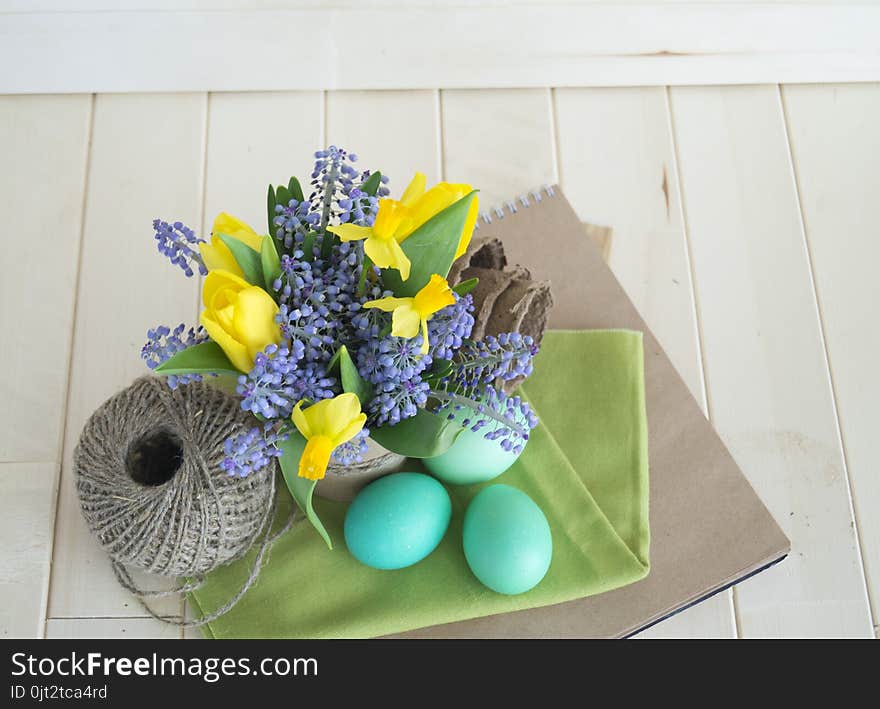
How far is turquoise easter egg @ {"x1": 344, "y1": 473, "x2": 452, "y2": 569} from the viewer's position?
716mm

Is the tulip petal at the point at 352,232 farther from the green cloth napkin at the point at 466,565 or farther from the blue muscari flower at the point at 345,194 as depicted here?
the green cloth napkin at the point at 466,565

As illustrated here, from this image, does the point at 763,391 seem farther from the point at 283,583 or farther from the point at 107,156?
the point at 107,156

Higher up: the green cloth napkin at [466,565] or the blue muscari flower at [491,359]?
the blue muscari flower at [491,359]

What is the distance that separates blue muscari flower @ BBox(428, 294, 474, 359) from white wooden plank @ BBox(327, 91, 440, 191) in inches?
17.5

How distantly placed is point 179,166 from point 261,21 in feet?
0.71

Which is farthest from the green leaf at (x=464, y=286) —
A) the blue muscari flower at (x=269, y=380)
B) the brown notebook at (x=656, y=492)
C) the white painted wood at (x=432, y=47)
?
the white painted wood at (x=432, y=47)

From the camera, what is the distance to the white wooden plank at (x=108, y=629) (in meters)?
0.78

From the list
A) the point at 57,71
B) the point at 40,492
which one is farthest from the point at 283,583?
the point at 57,71

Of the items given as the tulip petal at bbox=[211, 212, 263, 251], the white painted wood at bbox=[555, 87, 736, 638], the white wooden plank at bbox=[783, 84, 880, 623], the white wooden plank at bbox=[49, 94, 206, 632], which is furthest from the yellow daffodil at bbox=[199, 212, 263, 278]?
the white wooden plank at bbox=[783, 84, 880, 623]

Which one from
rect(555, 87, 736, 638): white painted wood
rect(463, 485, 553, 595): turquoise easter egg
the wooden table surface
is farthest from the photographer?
rect(555, 87, 736, 638): white painted wood

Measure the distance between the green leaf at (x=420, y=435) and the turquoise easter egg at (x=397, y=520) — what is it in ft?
0.40

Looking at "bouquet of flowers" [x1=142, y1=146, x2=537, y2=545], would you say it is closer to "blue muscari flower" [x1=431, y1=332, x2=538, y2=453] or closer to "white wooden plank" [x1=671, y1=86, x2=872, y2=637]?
"blue muscari flower" [x1=431, y1=332, x2=538, y2=453]

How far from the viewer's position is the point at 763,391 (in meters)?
0.91

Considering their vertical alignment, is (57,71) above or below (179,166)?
above
